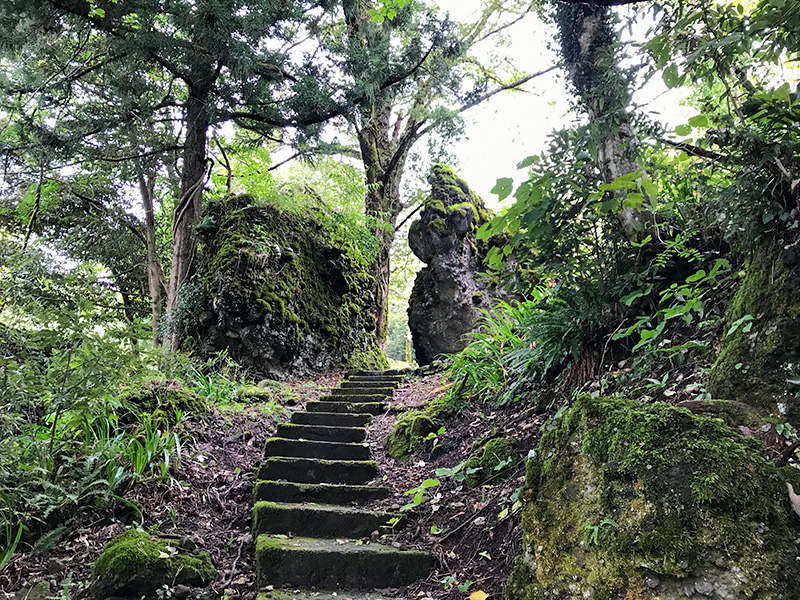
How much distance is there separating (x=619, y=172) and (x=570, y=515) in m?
2.17

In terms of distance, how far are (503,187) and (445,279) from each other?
6899mm

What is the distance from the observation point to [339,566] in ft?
8.92

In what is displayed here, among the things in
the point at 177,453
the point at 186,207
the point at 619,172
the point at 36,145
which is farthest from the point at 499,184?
the point at 36,145

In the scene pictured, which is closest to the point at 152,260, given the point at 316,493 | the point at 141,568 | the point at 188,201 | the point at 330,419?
the point at 188,201

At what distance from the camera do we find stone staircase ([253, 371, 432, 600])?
265 cm

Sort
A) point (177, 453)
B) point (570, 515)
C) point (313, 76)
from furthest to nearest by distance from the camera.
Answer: point (313, 76) < point (177, 453) < point (570, 515)

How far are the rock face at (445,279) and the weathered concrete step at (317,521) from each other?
19.3 feet

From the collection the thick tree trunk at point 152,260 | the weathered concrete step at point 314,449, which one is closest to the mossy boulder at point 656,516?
the weathered concrete step at point 314,449

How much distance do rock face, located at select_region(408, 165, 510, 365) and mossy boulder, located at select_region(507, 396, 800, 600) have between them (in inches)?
273

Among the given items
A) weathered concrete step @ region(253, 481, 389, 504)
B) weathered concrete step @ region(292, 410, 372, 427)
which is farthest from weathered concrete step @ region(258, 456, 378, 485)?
weathered concrete step @ region(292, 410, 372, 427)

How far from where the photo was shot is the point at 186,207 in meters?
7.56

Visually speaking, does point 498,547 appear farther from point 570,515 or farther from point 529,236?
point 529,236

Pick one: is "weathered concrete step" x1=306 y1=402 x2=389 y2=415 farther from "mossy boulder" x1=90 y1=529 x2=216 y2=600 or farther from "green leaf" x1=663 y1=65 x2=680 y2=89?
"green leaf" x1=663 y1=65 x2=680 y2=89

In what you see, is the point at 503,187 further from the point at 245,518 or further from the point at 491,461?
the point at 245,518
